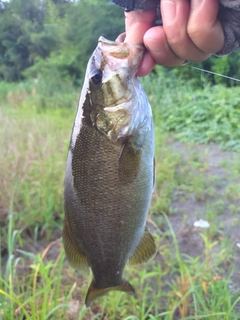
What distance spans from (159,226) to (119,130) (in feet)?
6.17

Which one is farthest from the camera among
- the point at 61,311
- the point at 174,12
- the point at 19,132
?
the point at 19,132

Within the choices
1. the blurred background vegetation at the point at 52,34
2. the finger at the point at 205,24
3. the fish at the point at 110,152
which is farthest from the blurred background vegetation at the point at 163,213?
the blurred background vegetation at the point at 52,34

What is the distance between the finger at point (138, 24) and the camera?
3.67 feet

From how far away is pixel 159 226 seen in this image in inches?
114

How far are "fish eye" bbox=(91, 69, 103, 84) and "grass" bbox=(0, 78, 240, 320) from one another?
943 millimetres

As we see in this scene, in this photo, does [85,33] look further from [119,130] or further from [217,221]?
[119,130]

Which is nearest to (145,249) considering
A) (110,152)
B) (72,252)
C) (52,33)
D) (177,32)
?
(72,252)

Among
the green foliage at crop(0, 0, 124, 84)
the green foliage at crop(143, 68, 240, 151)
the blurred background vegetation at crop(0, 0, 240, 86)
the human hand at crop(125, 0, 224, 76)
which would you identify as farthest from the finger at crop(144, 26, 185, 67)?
the green foliage at crop(0, 0, 124, 84)

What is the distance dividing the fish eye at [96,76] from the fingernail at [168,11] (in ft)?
0.74

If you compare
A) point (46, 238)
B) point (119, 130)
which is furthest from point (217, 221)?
point (119, 130)

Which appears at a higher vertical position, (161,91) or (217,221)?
(217,221)

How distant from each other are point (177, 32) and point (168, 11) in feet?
0.19

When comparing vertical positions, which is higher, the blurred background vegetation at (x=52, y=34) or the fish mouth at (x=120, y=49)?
the fish mouth at (x=120, y=49)

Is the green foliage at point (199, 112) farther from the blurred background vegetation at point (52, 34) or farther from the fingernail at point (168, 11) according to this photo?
the fingernail at point (168, 11)
